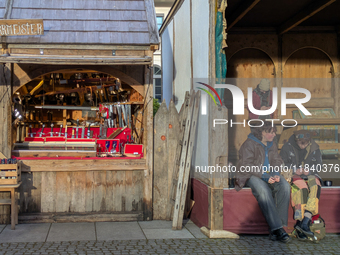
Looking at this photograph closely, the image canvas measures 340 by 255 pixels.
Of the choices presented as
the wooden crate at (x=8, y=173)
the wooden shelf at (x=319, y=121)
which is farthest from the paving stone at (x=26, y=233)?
the wooden shelf at (x=319, y=121)

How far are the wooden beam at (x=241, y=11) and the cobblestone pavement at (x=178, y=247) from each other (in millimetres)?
4040

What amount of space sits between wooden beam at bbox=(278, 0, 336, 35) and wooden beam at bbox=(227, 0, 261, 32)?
119cm

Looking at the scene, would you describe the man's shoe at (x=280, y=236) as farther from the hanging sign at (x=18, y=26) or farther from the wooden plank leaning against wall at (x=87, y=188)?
the hanging sign at (x=18, y=26)

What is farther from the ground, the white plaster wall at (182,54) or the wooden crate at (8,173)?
the white plaster wall at (182,54)

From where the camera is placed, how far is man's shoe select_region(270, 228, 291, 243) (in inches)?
243

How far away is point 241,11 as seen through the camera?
312 inches

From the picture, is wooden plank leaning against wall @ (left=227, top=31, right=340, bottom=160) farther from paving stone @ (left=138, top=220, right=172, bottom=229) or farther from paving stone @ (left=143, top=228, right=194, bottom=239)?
paving stone @ (left=143, top=228, right=194, bottom=239)

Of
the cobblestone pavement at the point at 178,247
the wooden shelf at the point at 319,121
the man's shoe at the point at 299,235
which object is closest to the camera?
the cobblestone pavement at the point at 178,247

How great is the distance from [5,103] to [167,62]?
15.4 ft

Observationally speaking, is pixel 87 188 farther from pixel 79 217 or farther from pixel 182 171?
pixel 182 171

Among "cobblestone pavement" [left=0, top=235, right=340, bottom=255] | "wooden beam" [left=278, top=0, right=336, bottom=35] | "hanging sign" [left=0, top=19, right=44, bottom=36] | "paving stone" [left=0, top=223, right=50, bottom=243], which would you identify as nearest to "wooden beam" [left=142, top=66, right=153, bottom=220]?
"cobblestone pavement" [left=0, top=235, right=340, bottom=255]

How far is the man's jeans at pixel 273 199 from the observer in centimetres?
636

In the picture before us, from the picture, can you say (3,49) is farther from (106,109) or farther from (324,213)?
(324,213)

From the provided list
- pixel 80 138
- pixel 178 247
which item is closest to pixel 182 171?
pixel 178 247
